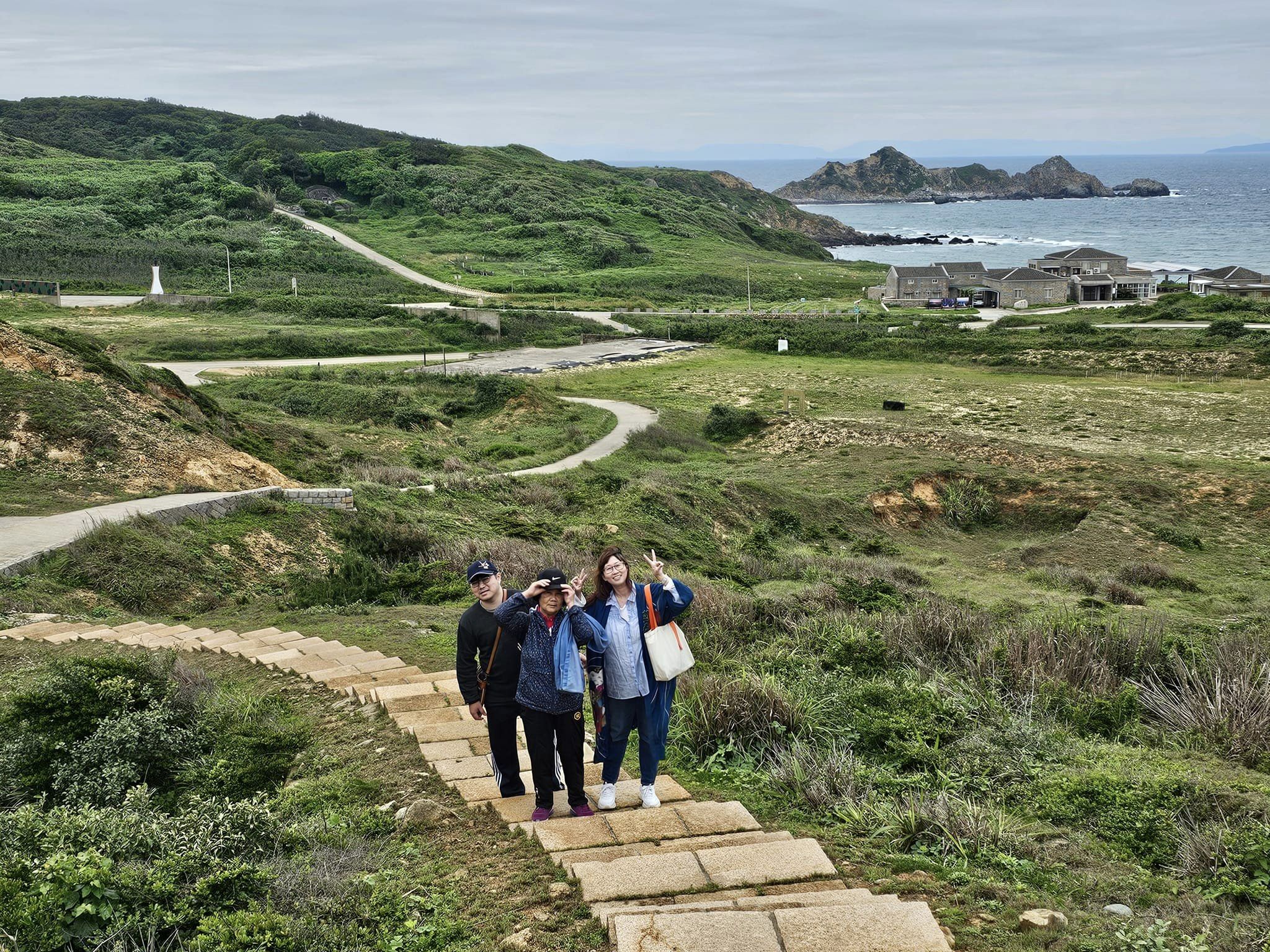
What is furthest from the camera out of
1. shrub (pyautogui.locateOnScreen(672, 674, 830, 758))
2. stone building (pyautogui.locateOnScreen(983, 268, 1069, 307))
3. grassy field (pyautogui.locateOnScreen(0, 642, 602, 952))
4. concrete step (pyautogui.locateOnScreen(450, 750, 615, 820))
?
stone building (pyautogui.locateOnScreen(983, 268, 1069, 307))

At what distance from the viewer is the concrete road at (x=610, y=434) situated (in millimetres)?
27484

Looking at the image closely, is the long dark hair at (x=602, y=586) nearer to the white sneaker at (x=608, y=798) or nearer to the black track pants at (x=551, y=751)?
the black track pants at (x=551, y=751)

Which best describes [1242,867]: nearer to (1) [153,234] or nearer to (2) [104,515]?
(2) [104,515]

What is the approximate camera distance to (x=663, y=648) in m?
6.05

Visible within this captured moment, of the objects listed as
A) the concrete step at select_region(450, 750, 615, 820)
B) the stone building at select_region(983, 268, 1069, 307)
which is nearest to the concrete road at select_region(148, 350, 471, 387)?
the concrete step at select_region(450, 750, 615, 820)

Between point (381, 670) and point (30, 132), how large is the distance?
153m

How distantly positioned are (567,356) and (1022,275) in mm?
42766

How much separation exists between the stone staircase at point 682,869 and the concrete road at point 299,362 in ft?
111

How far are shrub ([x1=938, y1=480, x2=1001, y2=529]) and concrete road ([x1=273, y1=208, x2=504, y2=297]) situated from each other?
5526 centimetres

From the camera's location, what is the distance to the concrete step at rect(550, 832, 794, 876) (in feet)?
17.5

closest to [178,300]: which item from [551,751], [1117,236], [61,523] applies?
[61,523]

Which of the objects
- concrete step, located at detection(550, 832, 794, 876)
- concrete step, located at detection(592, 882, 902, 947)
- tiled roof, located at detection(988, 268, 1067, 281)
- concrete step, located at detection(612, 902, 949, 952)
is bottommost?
concrete step, located at detection(550, 832, 794, 876)

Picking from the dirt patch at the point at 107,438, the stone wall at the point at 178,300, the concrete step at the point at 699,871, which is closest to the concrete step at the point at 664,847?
the concrete step at the point at 699,871

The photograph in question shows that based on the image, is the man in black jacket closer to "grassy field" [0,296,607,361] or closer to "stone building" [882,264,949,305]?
"grassy field" [0,296,607,361]
